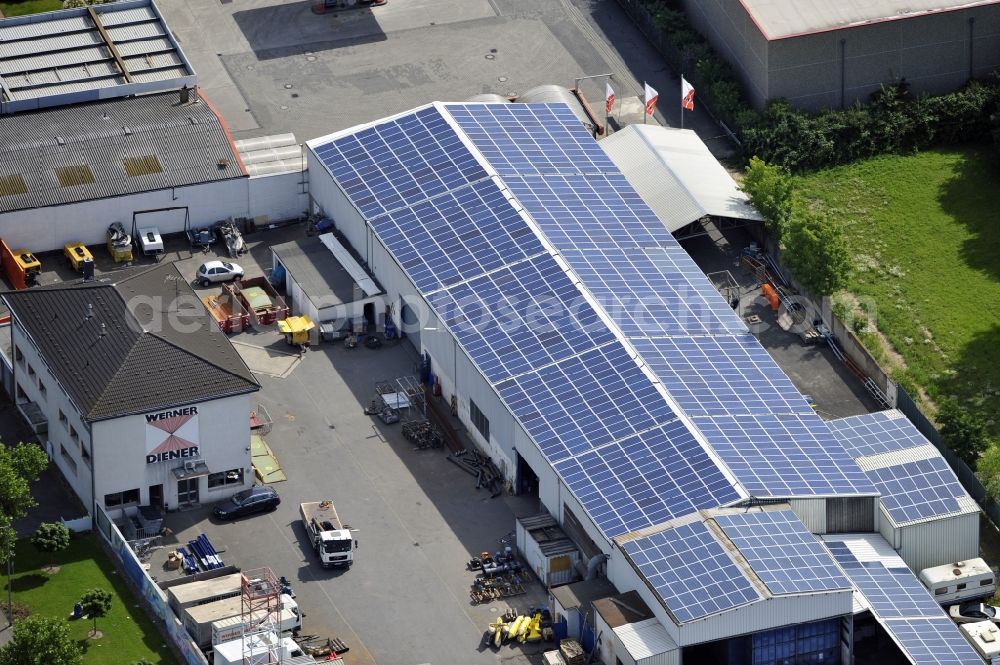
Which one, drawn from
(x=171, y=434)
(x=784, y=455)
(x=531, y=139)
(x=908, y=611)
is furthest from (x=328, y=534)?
(x=531, y=139)

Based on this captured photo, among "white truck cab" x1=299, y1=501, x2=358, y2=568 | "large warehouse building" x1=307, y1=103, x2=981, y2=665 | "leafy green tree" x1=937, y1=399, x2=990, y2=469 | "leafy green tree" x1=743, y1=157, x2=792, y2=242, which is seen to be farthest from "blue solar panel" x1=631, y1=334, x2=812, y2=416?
"white truck cab" x1=299, y1=501, x2=358, y2=568

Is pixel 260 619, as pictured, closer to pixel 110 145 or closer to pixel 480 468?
pixel 480 468

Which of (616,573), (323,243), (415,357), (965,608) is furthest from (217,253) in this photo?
(965,608)

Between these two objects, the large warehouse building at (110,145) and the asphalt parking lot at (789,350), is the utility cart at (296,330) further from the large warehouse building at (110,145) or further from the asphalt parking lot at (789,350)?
the asphalt parking lot at (789,350)

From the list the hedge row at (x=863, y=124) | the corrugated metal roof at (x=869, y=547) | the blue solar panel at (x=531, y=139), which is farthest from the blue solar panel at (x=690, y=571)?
the hedge row at (x=863, y=124)

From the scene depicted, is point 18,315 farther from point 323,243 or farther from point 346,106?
point 346,106

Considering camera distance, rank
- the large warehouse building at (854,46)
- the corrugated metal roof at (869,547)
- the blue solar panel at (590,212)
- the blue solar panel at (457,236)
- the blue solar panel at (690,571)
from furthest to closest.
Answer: the large warehouse building at (854,46)
the blue solar panel at (590,212)
the blue solar panel at (457,236)
the corrugated metal roof at (869,547)
the blue solar panel at (690,571)
